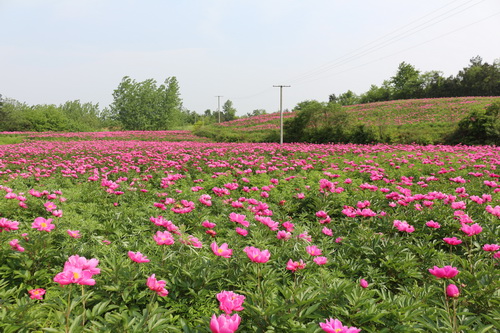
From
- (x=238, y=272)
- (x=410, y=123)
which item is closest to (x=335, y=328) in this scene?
(x=238, y=272)

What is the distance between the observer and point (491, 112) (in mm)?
15578

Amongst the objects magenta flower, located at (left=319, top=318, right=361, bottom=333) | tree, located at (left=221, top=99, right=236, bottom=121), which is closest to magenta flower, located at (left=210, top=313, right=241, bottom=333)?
magenta flower, located at (left=319, top=318, right=361, bottom=333)

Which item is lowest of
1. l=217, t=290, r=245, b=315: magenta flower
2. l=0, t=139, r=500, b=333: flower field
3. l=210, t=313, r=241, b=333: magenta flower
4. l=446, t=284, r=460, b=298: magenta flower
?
l=0, t=139, r=500, b=333: flower field

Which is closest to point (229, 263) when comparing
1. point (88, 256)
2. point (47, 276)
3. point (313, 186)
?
point (88, 256)

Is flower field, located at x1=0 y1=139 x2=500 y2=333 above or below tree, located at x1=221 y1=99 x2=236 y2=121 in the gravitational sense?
below

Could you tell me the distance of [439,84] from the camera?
54.5 meters

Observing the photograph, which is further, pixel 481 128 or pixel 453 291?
pixel 481 128

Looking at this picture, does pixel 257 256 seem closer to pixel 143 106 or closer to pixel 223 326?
pixel 223 326

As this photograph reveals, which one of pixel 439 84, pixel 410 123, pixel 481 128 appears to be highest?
pixel 439 84

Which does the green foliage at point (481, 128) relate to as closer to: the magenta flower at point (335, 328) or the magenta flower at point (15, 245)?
the magenta flower at point (335, 328)

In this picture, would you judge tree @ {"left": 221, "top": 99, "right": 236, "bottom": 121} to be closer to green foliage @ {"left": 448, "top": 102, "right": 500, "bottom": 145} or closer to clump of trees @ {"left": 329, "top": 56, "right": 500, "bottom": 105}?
clump of trees @ {"left": 329, "top": 56, "right": 500, "bottom": 105}

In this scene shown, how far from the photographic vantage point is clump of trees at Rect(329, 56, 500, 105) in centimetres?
5003

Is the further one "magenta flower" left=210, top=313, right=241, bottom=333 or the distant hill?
the distant hill

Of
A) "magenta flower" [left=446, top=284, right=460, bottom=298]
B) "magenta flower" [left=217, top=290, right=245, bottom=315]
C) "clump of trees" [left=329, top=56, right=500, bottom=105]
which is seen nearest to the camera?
"magenta flower" [left=217, top=290, right=245, bottom=315]
